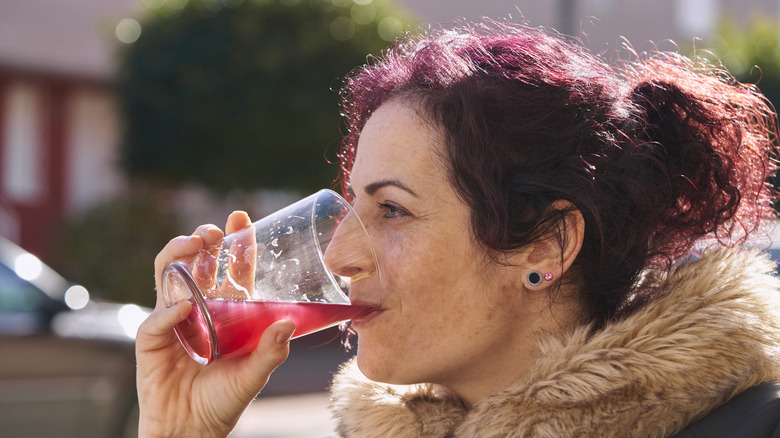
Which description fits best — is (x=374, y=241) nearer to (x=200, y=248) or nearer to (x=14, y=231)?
(x=200, y=248)

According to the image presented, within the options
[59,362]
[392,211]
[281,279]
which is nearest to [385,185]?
[392,211]

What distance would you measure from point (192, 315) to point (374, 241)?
0.43 meters

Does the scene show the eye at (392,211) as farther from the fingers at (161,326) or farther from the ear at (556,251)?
the fingers at (161,326)

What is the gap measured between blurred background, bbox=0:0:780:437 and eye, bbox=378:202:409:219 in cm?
649

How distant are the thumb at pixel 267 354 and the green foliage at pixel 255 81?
9937 millimetres

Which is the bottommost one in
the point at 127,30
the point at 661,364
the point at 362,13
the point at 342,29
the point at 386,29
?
the point at 661,364

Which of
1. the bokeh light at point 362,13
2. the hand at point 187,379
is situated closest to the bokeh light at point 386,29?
the bokeh light at point 362,13

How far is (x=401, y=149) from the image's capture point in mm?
1980

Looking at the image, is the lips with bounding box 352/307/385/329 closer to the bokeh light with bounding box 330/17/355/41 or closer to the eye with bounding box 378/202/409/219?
the eye with bounding box 378/202/409/219

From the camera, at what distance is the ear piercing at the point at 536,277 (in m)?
1.95

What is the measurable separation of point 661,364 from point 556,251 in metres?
0.35

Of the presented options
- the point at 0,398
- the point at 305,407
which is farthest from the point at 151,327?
the point at 305,407

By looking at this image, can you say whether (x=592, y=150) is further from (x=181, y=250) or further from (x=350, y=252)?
(x=181, y=250)

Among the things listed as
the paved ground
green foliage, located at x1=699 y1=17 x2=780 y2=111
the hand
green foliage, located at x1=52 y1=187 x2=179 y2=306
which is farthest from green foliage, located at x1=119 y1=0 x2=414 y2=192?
the hand
